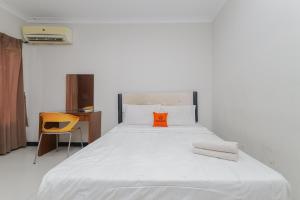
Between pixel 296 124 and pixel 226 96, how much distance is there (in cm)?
172

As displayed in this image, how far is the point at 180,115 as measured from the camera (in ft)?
11.7

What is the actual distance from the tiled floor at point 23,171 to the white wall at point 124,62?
92 centimetres

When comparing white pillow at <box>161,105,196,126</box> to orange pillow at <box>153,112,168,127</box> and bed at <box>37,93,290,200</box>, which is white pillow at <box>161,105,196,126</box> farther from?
bed at <box>37,93,290,200</box>

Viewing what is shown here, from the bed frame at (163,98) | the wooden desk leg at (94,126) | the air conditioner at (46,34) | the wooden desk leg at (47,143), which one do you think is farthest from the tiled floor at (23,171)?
the air conditioner at (46,34)

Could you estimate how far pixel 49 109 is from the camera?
4.23 metres

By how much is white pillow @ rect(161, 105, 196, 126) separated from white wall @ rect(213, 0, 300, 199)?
55 centimetres

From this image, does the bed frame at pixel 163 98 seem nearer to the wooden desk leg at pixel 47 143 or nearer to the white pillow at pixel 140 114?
the white pillow at pixel 140 114

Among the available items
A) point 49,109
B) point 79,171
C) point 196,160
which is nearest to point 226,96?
point 196,160

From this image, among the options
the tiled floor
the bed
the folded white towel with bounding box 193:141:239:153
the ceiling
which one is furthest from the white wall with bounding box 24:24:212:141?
the bed

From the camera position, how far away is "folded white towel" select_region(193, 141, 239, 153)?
166cm

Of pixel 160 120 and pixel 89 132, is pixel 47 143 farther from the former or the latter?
pixel 160 120

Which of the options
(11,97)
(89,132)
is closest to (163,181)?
(89,132)

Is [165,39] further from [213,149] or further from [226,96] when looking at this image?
[213,149]

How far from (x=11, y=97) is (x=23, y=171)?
1.46 m
